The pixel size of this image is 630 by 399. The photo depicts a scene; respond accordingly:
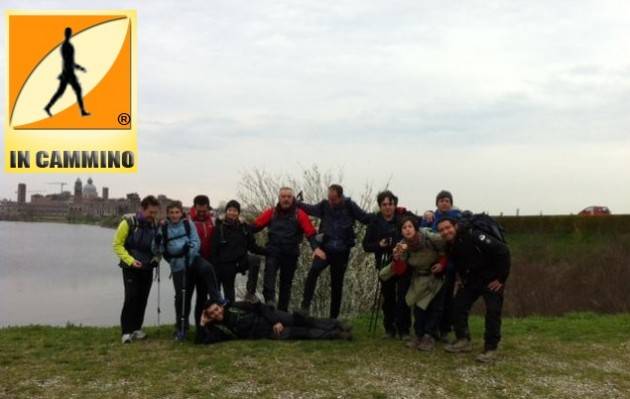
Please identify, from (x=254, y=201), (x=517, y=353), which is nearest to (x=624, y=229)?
(x=254, y=201)

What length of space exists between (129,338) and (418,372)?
392cm

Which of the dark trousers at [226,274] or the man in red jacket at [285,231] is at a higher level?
the man in red jacket at [285,231]

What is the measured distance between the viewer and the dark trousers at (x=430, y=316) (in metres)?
7.05

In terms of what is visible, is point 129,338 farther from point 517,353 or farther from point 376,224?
point 517,353

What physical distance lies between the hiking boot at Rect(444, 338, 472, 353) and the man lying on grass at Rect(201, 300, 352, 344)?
55.8 inches

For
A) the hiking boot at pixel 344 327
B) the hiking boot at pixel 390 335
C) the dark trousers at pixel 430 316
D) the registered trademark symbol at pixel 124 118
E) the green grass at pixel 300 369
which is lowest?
the green grass at pixel 300 369

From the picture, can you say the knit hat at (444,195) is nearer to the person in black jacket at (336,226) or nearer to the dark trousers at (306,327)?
the person in black jacket at (336,226)

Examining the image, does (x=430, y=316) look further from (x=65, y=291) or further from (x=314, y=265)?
(x=65, y=291)

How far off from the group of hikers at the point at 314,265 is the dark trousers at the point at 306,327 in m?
0.01

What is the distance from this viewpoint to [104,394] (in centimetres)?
554

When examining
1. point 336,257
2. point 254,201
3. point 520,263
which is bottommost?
point 520,263

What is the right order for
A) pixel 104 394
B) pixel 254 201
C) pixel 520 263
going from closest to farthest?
pixel 104 394 → pixel 254 201 → pixel 520 263

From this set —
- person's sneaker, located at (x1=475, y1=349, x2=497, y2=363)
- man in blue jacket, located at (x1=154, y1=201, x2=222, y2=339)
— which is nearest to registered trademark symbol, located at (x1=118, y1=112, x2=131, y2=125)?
man in blue jacket, located at (x1=154, y1=201, x2=222, y2=339)

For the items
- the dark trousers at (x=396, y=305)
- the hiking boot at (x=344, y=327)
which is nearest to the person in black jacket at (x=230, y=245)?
the hiking boot at (x=344, y=327)
